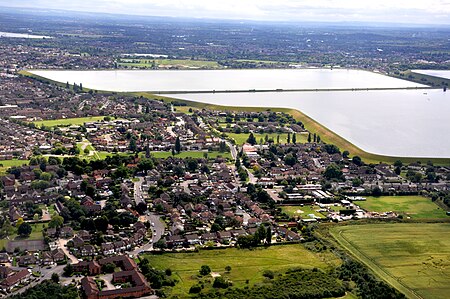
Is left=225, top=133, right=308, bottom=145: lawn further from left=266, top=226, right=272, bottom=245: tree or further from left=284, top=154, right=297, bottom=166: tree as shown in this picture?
left=266, top=226, right=272, bottom=245: tree

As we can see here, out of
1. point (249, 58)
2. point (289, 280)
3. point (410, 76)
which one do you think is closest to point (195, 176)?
point (289, 280)

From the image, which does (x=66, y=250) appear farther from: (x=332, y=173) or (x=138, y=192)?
(x=332, y=173)

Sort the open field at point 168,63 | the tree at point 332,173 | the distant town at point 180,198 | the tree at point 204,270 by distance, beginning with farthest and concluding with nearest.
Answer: the open field at point 168,63 < the tree at point 332,173 < the tree at point 204,270 < the distant town at point 180,198

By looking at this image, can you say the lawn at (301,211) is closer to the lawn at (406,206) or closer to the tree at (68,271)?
the lawn at (406,206)

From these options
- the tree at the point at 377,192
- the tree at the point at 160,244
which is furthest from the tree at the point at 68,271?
the tree at the point at 377,192

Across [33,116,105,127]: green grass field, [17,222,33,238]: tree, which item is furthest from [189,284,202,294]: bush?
[33,116,105,127]: green grass field
